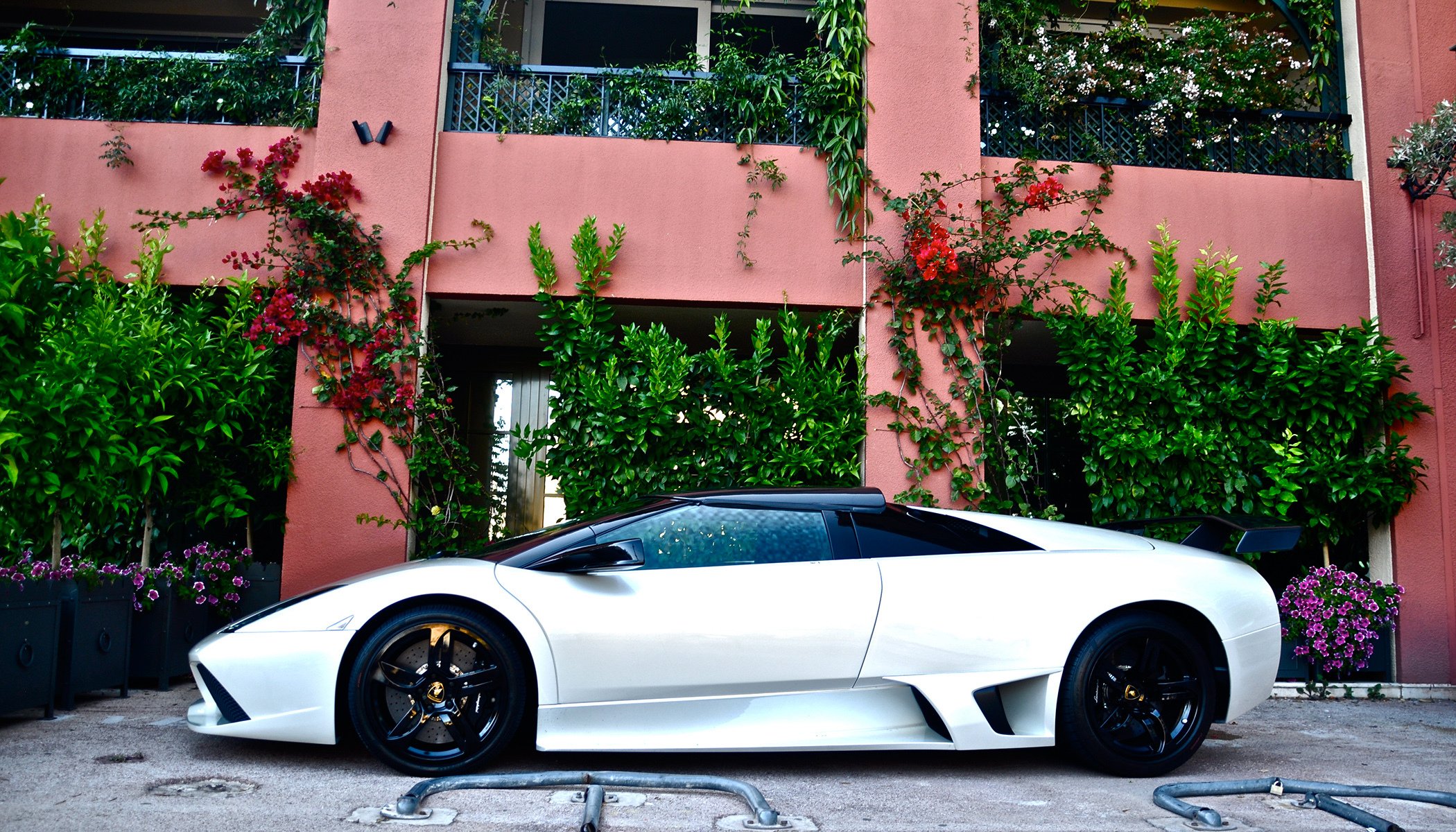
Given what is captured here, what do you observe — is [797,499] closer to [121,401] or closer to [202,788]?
[202,788]

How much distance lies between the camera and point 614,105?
22.9ft

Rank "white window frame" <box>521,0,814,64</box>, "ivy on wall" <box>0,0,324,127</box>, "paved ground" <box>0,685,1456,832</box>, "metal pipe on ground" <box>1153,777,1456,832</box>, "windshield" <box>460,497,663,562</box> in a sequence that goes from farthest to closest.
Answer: "white window frame" <box>521,0,814,64</box> < "ivy on wall" <box>0,0,324,127</box> < "windshield" <box>460,497,663,562</box> < "metal pipe on ground" <box>1153,777,1456,832</box> < "paved ground" <box>0,685,1456,832</box>

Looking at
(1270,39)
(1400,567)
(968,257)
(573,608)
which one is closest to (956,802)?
(573,608)

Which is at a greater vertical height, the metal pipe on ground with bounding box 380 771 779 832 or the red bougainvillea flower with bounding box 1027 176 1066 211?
the red bougainvillea flower with bounding box 1027 176 1066 211

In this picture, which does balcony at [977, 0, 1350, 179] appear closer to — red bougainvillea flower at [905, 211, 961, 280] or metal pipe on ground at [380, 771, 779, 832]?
red bougainvillea flower at [905, 211, 961, 280]

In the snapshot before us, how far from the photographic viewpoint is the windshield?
3869 mm

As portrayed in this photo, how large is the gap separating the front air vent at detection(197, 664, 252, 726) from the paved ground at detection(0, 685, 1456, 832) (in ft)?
0.61

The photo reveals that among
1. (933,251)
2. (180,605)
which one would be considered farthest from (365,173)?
(933,251)

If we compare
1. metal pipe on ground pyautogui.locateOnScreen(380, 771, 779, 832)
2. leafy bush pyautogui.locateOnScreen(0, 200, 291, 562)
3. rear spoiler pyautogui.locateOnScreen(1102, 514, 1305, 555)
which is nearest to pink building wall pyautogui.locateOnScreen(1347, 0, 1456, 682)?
rear spoiler pyautogui.locateOnScreen(1102, 514, 1305, 555)

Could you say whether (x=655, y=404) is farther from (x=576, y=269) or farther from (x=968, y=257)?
(x=968, y=257)

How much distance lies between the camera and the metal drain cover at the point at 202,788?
321 cm

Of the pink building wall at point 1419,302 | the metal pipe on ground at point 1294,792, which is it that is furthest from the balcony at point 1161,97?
the metal pipe on ground at point 1294,792

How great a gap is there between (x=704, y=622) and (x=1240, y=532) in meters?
2.21

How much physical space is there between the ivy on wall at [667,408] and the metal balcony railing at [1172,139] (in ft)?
7.06
